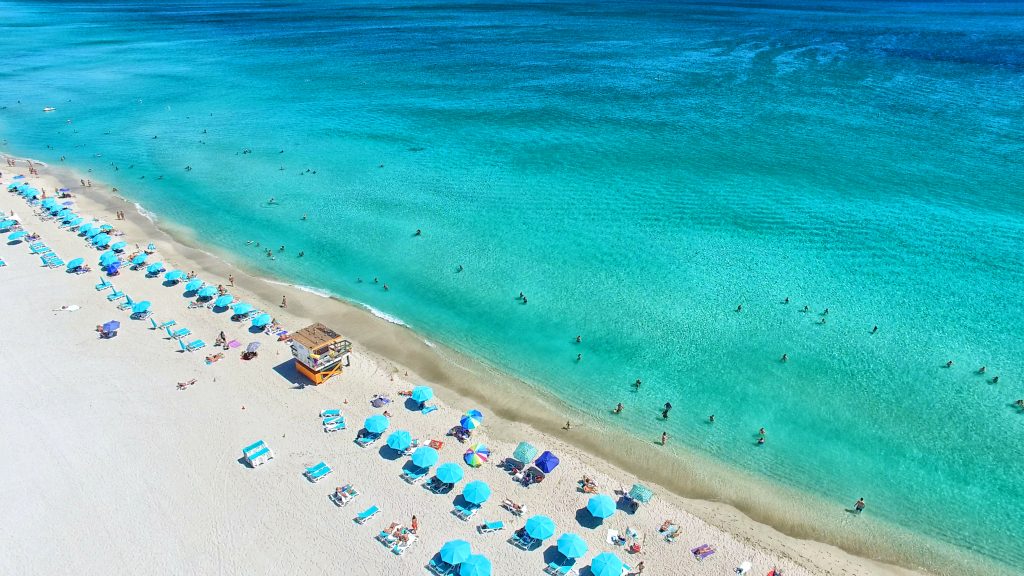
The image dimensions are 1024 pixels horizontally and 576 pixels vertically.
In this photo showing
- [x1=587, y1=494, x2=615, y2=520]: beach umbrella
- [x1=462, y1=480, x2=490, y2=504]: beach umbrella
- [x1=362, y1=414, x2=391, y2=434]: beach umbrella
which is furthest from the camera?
[x1=362, y1=414, x2=391, y2=434]: beach umbrella

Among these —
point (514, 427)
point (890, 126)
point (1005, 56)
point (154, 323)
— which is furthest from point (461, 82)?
point (1005, 56)

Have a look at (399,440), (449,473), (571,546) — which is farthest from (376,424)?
(571,546)

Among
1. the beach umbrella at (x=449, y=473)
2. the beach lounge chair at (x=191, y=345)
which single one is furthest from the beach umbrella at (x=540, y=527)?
the beach lounge chair at (x=191, y=345)

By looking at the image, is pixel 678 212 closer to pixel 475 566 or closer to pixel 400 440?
pixel 400 440

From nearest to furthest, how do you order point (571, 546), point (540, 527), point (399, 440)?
1. point (571, 546)
2. point (540, 527)
3. point (399, 440)

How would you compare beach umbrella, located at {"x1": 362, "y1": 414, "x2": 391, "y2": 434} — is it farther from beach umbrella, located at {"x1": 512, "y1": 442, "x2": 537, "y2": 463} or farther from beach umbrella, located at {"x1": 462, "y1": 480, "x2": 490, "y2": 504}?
beach umbrella, located at {"x1": 512, "y1": 442, "x2": 537, "y2": 463}

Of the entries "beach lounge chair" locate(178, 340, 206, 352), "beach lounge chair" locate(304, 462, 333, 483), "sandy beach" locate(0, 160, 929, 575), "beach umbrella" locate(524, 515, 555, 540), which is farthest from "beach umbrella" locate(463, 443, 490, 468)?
"beach lounge chair" locate(178, 340, 206, 352)
